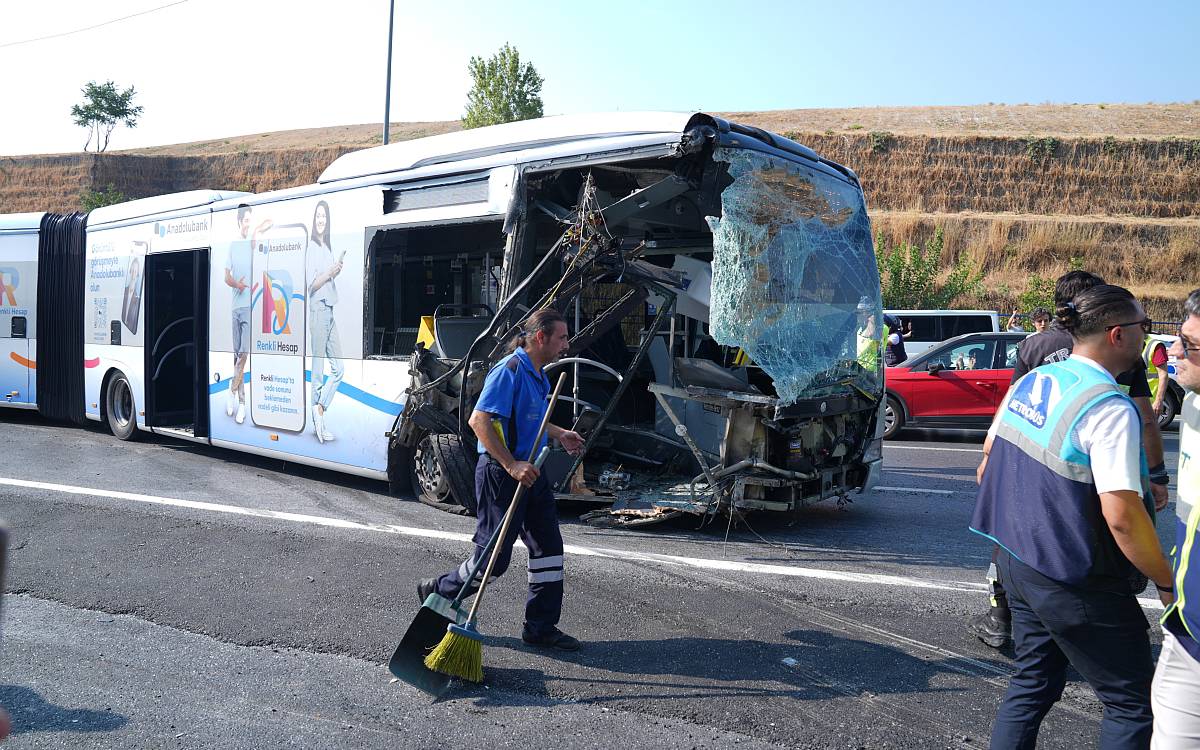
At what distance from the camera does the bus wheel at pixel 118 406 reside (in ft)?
37.5

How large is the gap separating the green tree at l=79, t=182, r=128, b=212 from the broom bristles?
4165 cm

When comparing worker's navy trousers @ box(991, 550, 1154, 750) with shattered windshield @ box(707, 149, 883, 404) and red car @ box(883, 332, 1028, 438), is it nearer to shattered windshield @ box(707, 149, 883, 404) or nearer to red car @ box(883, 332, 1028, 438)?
shattered windshield @ box(707, 149, 883, 404)

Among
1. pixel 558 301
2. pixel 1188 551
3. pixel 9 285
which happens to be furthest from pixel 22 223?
pixel 1188 551

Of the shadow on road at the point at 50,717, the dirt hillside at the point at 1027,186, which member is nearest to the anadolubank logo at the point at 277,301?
the shadow on road at the point at 50,717

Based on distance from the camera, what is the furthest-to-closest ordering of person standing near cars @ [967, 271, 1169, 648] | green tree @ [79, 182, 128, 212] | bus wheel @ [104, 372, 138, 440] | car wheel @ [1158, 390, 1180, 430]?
1. green tree @ [79, 182, 128, 212]
2. car wheel @ [1158, 390, 1180, 430]
3. bus wheel @ [104, 372, 138, 440]
4. person standing near cars @ [967, 271, 1169, 648]

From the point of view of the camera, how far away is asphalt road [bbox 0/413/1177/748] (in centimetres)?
363

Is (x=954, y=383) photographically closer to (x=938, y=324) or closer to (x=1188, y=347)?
(x=938, y=324)

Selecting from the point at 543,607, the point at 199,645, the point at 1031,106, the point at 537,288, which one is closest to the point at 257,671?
the point at 199,645

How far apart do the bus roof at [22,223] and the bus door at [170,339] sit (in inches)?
125

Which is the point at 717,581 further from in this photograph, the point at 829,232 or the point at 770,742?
the point at 829,232

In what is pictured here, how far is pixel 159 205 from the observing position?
1056cm

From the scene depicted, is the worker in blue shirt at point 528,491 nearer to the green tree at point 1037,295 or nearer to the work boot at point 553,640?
the work boot at point 553,640

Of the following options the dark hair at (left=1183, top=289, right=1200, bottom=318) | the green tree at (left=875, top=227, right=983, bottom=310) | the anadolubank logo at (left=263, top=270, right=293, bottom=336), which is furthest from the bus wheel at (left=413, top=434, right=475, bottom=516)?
the green tree at (left=875, top=227, right=983, bottom=310)

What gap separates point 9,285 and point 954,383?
13.5m
